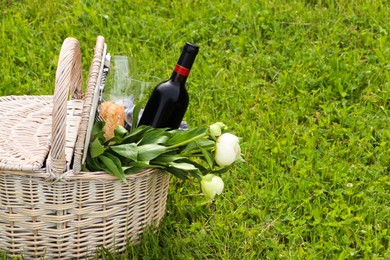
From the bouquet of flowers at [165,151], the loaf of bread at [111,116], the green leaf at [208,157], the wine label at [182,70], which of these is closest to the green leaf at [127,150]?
the bouquet of flowers at [165,151]

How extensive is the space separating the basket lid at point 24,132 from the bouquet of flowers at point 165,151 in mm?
203

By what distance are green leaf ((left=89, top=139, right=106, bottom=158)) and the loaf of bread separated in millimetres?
155

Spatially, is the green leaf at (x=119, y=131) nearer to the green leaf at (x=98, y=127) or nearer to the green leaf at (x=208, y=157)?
the green leaf at (x=98, y=127)

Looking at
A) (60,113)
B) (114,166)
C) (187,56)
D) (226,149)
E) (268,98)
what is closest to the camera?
(60,113)

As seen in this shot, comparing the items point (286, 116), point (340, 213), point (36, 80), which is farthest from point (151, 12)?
point (340, 213)

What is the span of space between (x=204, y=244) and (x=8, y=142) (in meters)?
0.85

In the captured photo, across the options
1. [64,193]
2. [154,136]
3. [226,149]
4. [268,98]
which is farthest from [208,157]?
[268,98]

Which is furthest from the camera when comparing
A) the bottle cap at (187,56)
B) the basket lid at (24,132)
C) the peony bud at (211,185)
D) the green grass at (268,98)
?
the green grass at (268,98)

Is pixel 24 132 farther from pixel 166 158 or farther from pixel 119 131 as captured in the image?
pixel 166 158

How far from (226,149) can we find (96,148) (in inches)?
18.1

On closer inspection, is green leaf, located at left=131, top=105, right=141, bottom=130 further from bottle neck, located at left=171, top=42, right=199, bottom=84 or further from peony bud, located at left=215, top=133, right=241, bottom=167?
peony bud, located at left=215, top=133, right=241, bottom=167

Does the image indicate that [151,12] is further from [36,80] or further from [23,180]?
[23,180]

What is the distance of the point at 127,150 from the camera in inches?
105

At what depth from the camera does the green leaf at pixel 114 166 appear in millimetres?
2594
